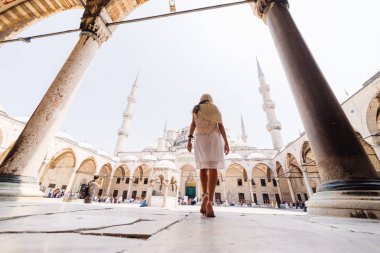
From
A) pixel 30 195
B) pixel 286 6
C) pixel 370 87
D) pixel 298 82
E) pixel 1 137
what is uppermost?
pixel 370 87

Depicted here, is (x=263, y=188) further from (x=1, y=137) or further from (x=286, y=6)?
(x=1, y=137)

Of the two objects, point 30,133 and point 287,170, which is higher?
point 287,170

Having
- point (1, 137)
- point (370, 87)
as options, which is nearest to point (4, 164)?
point (370, 87)

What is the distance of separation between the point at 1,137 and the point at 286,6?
2052cm

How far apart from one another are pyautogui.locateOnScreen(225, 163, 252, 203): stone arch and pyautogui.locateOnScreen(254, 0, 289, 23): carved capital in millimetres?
22003

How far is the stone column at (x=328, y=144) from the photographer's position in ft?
6.27

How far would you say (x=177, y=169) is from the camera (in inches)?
596

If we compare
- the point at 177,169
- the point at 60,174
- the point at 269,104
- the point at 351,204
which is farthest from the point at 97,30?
the point at 60,174

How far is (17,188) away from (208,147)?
3002 millimetres

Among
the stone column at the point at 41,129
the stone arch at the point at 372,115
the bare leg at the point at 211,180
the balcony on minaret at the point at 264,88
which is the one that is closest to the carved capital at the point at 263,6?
the bare leg at the point at 211,180

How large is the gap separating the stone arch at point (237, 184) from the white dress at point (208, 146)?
76.0 ft

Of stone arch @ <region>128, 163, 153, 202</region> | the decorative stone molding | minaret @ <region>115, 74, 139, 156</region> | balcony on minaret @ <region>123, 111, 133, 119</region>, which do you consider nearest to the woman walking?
the decorative stone molding

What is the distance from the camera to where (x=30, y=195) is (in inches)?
115

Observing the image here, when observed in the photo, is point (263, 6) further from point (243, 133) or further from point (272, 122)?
point (243, 133)
